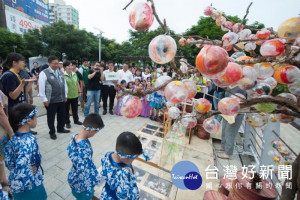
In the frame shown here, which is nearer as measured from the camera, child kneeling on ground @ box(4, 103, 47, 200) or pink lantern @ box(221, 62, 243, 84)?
pink lantern @ box(221, 62, 243, 84)

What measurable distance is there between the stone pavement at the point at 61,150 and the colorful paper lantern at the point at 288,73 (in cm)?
269

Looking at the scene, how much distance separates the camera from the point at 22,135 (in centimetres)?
158

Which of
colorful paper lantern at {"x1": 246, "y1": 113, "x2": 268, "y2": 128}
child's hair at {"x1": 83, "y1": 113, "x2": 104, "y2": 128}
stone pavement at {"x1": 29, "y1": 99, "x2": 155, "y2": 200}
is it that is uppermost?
colorful paper lantern at {"x1": 246, "y1": 113, "x2": 268, "y2": 128}

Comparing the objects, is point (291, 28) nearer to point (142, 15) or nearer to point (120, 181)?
point (142, 15)

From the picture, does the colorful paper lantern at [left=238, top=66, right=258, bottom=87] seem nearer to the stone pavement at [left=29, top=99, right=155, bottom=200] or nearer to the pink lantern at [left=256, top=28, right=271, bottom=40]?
the pink lantern at [left=256, top=28, right=271, bottom=40]

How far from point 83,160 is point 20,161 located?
56cm

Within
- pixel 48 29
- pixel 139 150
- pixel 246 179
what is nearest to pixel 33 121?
pixel 139 150

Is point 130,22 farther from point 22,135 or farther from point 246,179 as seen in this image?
point 246,179

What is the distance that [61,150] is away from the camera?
129 inches

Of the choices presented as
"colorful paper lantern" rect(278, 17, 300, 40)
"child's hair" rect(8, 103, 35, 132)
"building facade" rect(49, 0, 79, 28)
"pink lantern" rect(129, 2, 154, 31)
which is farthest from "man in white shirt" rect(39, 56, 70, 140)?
"building facade" rect(49, 0, 79, 28)

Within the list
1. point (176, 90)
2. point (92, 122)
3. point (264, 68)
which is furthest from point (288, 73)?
point (92, 122)

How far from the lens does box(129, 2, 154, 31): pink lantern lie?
2.53 feet

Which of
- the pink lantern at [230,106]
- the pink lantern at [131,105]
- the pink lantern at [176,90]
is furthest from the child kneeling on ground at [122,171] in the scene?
the pink lantern at [230,106]

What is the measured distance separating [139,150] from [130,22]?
1061 mm
